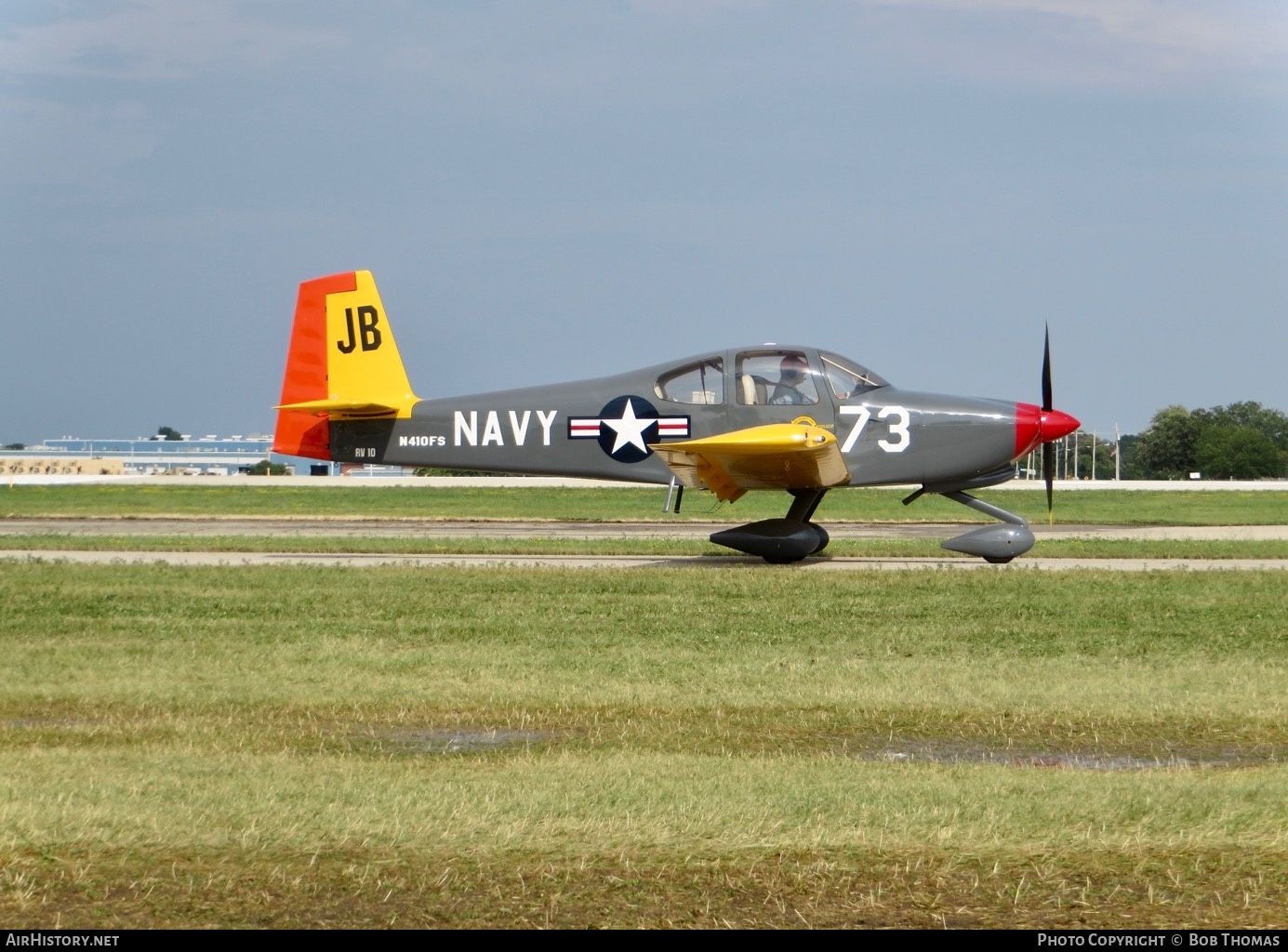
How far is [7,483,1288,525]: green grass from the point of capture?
32.1 m

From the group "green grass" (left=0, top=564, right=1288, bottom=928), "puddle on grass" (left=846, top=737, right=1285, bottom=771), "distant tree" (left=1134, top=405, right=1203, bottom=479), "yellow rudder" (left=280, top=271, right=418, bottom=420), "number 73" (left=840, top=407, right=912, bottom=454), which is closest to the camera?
"green grass" (left=0, top=564, right=1288, bottom=928)

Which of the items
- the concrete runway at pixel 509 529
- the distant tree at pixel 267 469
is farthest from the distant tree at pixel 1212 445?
the concrete runway at pixel 509 529

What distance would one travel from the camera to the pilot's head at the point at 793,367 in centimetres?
1667

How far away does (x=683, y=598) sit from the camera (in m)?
13.8

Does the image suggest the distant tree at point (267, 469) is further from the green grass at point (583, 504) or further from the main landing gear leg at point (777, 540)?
the main landing gear leg at point (777, 540)

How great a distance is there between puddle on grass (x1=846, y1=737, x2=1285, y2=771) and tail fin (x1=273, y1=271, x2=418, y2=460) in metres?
12.5

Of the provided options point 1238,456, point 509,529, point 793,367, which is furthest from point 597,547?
point 1238,456

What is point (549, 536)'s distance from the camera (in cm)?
A: 2423

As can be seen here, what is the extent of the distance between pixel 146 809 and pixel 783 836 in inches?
102

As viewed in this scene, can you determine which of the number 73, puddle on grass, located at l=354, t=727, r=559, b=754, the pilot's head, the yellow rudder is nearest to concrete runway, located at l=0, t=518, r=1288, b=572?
the number 73

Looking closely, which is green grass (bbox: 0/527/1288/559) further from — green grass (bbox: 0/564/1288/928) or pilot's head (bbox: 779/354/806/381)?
green grass (bbox: 0/564/1288/928)

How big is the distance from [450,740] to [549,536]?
16.5 metres

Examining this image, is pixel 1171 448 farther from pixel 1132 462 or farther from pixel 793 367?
pixel 793 367
